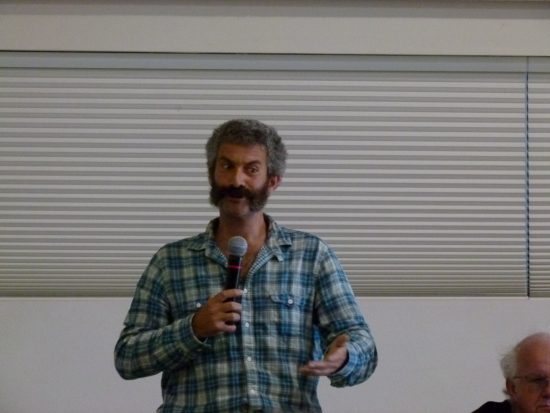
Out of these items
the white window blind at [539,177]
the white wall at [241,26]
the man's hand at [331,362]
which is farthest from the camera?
the white window blind at [539,177]

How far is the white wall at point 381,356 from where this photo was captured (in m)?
5.08

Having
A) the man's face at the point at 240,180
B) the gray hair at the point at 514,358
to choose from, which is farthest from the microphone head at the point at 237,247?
the gray hair at the point at 514,358

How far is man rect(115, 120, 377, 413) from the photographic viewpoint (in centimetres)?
289

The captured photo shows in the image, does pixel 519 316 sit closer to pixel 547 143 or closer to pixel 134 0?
pixel 547 143

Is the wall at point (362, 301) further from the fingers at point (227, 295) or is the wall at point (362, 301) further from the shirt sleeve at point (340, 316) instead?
the fingers at point (227, 295)

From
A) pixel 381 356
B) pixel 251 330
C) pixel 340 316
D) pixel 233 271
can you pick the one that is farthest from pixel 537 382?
pixel 381 356

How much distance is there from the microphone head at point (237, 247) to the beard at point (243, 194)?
114 millimetres

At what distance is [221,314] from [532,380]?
0.95 metres

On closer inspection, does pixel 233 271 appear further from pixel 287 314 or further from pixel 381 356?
pixel 381 356

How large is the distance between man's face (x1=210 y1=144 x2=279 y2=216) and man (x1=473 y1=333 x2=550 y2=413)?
0.85 meters

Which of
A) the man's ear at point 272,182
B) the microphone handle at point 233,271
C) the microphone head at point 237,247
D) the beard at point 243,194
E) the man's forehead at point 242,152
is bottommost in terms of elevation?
the microphone handle at point 233,271

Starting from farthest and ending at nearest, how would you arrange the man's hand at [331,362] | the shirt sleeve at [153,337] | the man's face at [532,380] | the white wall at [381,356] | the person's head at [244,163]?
the white wall at [381,356], the man's face at [532,380], the person's head at [244,163], the shirt sleeve at [153,337], the man's hand at [331,362]

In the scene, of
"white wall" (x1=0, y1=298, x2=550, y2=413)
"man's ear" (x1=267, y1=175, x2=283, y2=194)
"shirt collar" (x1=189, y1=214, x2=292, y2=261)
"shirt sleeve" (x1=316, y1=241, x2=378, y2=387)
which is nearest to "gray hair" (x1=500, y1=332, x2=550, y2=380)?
"shirt sleeve" (x1=316, y1=241, x2=378, y2=387)

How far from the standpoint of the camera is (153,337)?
289 centimetres
